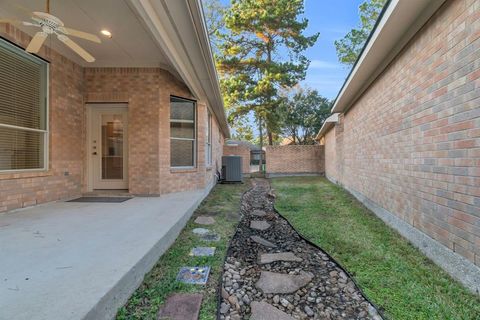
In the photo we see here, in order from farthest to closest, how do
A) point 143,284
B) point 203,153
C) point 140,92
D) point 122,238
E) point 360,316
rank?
1. point 203,153
2. point 140,92
3. point 122,238
4. point 143,284
5. point 360,316

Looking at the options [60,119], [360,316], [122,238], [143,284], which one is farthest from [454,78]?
[60,119]

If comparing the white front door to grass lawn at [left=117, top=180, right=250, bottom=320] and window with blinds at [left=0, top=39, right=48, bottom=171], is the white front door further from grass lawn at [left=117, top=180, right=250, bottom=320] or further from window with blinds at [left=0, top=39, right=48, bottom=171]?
grass lawn at [left=117, top=180, right=250, bottom=320]

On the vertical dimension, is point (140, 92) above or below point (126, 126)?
above

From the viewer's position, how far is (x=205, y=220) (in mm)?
4773

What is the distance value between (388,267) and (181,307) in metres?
2.20

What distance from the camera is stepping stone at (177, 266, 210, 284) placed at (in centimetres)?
252

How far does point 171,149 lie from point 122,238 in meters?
3.64

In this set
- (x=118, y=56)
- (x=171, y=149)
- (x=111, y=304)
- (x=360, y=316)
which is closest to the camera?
(x=111, y=304)

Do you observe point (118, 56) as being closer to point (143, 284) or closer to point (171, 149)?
point (171, 149)

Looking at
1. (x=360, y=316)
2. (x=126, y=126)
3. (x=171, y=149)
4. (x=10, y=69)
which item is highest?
(x=10, y=69)

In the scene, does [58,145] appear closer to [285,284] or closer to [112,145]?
[112,145]

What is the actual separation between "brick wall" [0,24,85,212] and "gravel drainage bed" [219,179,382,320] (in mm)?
3445

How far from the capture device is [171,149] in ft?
21.0

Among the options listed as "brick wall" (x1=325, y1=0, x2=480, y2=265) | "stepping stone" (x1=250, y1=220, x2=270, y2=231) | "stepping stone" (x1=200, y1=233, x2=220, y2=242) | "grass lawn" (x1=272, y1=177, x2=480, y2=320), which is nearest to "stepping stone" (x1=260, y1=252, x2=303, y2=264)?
"grass lawn" (x1=272, y1=177, x2=480, y2=320)
